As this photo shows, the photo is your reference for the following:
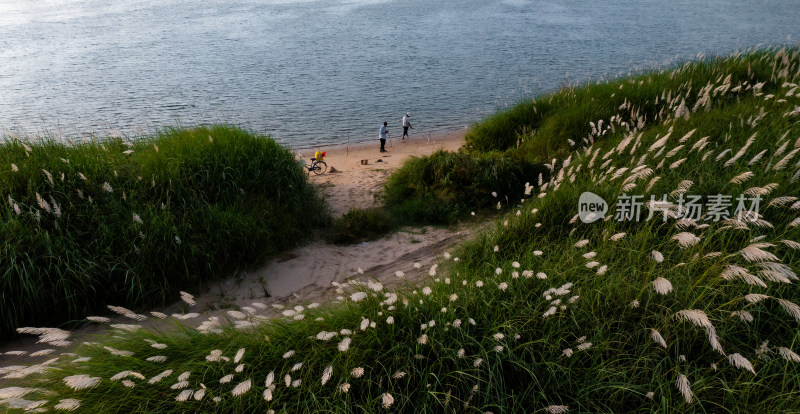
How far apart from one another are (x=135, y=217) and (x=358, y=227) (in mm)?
3305

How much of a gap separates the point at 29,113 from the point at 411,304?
74.9 feet

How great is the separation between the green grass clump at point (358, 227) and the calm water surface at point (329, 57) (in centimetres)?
800

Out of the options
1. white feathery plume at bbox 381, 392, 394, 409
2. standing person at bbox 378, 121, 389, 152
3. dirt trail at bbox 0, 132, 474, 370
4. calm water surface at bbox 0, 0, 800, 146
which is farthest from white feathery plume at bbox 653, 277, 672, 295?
standing person at bbox 378, 121, 389, 152

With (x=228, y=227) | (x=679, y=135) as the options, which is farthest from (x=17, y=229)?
(x=679, y=135)

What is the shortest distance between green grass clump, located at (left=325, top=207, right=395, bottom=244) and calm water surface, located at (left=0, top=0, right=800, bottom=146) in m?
8.00

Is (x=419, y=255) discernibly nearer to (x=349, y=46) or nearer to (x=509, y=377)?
(x=509, y=377)

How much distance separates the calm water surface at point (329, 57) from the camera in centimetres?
1925

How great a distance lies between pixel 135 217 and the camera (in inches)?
201

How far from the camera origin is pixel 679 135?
6586 mm

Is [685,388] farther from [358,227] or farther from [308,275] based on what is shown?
[358,227]

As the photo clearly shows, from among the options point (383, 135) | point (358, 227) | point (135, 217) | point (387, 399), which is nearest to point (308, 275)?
point (358, 227)

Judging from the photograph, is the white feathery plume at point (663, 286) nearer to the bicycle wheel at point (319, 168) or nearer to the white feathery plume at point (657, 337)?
the white feathery plume at point (657, 337)

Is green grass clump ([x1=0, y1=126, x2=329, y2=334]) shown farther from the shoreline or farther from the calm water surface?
the shoreline

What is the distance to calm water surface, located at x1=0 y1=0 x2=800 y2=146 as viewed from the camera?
19.2 metres
